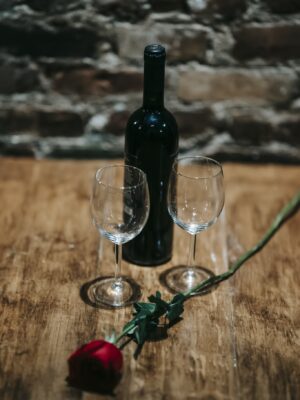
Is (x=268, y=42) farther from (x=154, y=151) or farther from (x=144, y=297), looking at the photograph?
(x=144, y=297)

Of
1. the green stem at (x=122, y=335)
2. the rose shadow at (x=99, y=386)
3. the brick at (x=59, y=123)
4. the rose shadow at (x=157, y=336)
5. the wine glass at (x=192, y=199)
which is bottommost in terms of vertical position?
the brick at (x=59, y=123)

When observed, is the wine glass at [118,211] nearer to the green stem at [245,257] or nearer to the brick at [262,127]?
the green stem at [245,257]

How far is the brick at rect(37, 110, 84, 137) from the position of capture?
1.80 m

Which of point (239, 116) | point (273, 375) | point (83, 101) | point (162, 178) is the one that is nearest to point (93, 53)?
point (83, 101)

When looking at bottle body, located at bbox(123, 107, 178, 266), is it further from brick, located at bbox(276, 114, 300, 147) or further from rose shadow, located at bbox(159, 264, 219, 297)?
brick, located at bbox(276, 114, 300, 147)

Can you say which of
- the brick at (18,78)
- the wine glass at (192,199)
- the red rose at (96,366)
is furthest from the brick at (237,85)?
the red rose at (96,366)

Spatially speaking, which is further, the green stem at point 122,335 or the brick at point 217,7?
the brick at point 217,7

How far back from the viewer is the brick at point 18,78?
1.75 metres

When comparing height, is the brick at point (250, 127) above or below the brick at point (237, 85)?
below

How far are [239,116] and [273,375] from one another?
34.1 inches

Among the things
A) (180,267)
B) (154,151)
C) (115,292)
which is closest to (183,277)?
(180,267)

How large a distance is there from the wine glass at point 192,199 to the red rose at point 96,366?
0.29 metres

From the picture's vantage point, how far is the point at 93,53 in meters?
1.73

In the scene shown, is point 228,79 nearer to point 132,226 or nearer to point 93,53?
point 93,53
